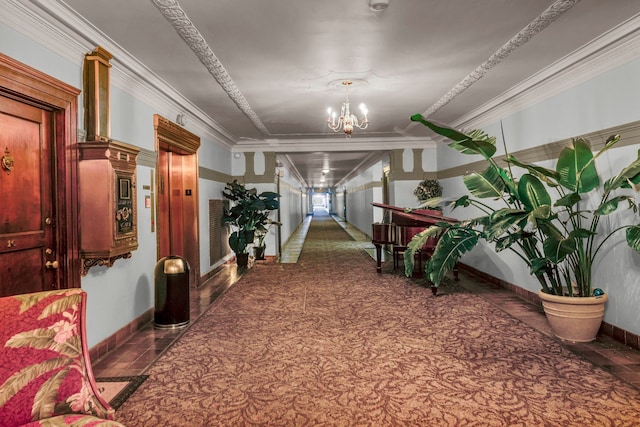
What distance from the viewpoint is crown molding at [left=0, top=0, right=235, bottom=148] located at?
8.60 ft

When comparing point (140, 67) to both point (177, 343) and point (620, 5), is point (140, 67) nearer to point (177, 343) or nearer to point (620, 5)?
point (177, 343)

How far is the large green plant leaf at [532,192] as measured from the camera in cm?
351

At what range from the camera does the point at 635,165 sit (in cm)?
302

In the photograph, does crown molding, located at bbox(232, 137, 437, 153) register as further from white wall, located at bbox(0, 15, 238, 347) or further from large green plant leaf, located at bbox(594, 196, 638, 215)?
large green plant leaf, located at bbox(594, 196, 638, 215)

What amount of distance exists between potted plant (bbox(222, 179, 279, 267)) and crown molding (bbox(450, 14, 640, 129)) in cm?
429

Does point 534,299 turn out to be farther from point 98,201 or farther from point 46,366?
point 46,366

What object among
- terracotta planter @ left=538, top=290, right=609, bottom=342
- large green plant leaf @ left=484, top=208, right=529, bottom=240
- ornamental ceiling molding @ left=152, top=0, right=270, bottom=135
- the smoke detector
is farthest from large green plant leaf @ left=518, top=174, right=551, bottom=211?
ornamental ceiling molding @ left=152, top=0, right=270, bottom=135

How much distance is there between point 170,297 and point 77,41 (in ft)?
8.03

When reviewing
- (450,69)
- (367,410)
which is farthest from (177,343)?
(450,69)

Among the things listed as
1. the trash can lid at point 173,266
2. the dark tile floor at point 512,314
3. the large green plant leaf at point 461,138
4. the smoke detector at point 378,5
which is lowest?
the dark tile floor at point 512,314

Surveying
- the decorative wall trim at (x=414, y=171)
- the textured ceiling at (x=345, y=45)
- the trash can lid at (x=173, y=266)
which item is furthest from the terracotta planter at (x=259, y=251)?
the trash can lid at (x=173, y=266)

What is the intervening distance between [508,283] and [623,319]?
→ 2.08 m

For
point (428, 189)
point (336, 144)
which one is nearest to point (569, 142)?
point (428, 189)

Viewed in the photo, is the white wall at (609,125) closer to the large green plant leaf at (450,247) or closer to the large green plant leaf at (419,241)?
the large green plant leaf at (450,247)
